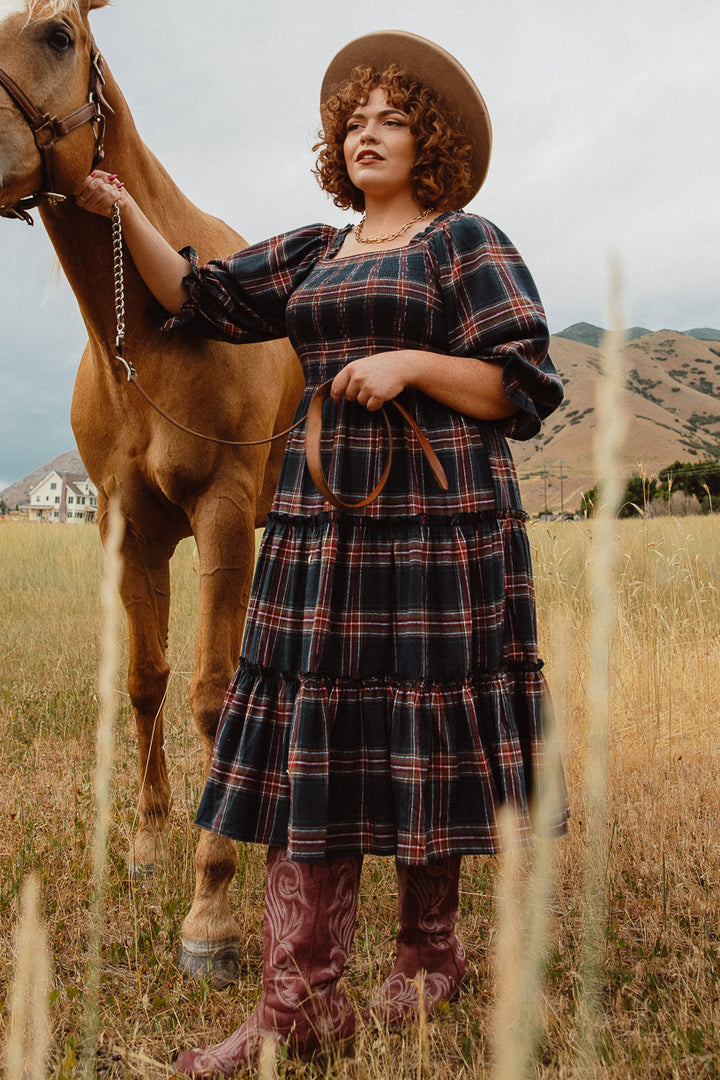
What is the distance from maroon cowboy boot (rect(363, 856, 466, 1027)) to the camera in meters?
2.01

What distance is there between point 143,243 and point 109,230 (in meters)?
0.16

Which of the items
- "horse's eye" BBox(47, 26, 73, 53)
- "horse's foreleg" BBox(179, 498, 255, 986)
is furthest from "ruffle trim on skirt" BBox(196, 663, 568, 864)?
"horse's eye" BBox(47, 26, 73, 53)

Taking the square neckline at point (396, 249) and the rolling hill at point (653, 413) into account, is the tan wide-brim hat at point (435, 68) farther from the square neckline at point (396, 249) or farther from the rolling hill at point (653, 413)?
the rolling hill at point (653, 413)

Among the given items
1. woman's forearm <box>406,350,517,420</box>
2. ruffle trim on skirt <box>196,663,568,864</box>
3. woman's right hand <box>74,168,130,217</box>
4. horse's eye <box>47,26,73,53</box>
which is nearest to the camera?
ruffle trim on skirt <box>196,663,568,864</box>

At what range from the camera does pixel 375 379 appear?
1.78 m

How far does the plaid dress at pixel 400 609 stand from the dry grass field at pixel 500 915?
280 mm

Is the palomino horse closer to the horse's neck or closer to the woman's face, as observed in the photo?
the horse's neck

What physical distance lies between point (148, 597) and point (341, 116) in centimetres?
168

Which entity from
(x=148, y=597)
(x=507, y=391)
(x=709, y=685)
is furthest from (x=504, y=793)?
(x=709, y=685)

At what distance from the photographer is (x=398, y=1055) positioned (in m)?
1.81

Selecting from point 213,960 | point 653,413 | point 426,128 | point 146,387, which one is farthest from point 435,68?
point 653,413

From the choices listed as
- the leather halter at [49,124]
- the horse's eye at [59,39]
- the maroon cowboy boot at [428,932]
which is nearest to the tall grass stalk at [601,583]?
the maroon cowboy boot at [428,932]

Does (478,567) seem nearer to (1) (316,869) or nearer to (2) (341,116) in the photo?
(1) (316,869)

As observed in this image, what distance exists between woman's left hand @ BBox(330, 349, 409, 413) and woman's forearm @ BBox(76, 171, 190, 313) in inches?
32.0
